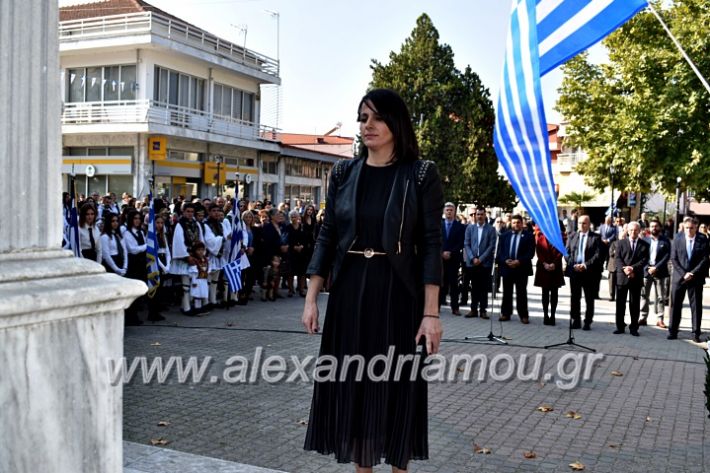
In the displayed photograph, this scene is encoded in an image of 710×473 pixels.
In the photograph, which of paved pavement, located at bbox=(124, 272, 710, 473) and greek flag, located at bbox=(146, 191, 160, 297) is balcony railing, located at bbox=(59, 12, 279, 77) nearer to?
greek flag, located at bbox=(146, 191, 160, 297)

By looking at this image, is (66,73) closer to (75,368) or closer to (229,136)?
(229,136)

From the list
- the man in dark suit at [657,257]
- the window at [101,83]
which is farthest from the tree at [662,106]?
the window at [101,83]

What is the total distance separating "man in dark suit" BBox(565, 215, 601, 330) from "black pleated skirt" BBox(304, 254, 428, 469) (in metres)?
10.1

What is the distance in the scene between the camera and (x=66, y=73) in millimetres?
35031

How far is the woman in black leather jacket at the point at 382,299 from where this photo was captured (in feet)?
11.8

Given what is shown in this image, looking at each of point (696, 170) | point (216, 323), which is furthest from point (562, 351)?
point (696, 170)

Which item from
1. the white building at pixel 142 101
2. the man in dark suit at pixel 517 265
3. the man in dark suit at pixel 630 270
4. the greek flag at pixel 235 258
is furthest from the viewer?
the white building at pixel 142 101

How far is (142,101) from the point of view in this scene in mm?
32906

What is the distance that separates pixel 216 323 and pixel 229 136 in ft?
88.6

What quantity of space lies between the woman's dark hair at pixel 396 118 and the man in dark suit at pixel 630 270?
33.6 ft

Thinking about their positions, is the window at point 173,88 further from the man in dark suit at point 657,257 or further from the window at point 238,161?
the man in dark suit at point 657,257

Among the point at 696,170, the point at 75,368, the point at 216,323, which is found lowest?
the point at 216,323

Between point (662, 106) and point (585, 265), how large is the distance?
11.9 meters

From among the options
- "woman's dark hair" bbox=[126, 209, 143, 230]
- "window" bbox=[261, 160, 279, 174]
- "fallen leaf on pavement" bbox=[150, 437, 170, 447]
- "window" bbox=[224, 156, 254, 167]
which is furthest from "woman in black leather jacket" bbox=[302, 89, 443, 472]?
"window" bbox=[261, 160, 279, 174]
